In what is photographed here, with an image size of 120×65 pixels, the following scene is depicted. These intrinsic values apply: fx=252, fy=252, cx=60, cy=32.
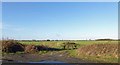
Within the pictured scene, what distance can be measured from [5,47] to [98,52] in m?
20.4

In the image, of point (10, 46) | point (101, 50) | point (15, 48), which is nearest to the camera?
point (101, 50)

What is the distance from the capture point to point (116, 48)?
41000 mm

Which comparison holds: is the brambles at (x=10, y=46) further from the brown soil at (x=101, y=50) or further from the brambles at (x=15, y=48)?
the brown soil at (x=101, y=50)

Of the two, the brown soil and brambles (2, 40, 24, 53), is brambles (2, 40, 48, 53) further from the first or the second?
the brown soil

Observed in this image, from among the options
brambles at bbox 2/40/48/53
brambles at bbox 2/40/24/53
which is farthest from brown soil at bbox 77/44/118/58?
brambles at bbox 2/40/24/53

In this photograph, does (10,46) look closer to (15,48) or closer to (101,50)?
(15,48)

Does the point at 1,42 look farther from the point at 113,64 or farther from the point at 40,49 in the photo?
the point at 113,64

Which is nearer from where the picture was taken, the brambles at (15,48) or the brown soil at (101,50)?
the brown soil at (101,50)

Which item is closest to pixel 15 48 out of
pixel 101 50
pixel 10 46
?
pixel 10 46

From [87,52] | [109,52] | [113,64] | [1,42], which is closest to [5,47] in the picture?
[1,42]

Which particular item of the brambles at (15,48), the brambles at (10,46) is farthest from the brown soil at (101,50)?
the brambles at (10,46)

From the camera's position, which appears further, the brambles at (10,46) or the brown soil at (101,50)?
the brambles at (10,46)

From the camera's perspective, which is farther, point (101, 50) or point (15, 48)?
point (15, 48)

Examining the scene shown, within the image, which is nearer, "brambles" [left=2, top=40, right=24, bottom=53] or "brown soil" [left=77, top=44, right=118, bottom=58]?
"brown soil" [left=77, top=44, right=118, bottom=58]
